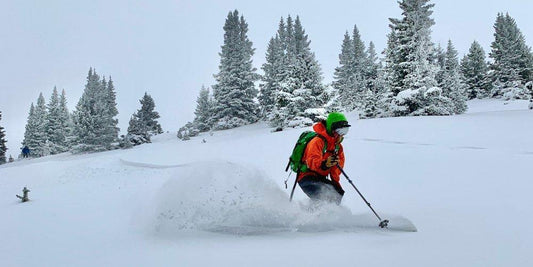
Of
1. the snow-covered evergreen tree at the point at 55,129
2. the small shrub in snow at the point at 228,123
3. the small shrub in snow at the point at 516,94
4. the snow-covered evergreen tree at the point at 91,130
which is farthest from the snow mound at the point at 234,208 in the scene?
the snow-covered evergreen tree at the point at 55,129

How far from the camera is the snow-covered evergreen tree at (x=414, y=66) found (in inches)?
953

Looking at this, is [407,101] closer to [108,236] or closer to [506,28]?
[108,236]

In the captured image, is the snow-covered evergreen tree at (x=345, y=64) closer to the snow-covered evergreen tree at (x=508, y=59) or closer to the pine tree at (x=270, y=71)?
the pine tree at (x=270, y=71)

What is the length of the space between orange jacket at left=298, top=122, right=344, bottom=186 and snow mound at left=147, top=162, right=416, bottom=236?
55 cm

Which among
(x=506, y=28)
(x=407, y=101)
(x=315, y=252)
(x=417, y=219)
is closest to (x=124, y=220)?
(x=315, y=252)

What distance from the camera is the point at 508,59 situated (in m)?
43.1

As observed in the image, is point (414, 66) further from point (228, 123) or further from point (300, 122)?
point (228, 123)

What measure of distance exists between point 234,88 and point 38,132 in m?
40.8

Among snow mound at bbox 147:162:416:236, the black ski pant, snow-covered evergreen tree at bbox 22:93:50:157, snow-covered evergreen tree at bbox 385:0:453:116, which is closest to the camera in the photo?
snow mound at bbox 147:162:416:236

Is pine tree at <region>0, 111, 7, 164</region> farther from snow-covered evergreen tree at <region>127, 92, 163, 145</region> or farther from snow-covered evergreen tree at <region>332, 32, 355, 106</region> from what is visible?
snow-covered evergreen tree at <region>332, 32, 355, 106</region>

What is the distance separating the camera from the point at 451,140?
13586 mm

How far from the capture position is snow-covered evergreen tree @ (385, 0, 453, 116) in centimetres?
2420

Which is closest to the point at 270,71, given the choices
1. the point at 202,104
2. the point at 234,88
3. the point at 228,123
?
the point at 234,88

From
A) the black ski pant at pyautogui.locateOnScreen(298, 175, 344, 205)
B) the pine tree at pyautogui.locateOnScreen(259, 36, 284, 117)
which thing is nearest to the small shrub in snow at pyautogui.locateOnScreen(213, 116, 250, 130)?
the pine tree at pyautogui.locateOnScreen(259, 36, 284, 117)
